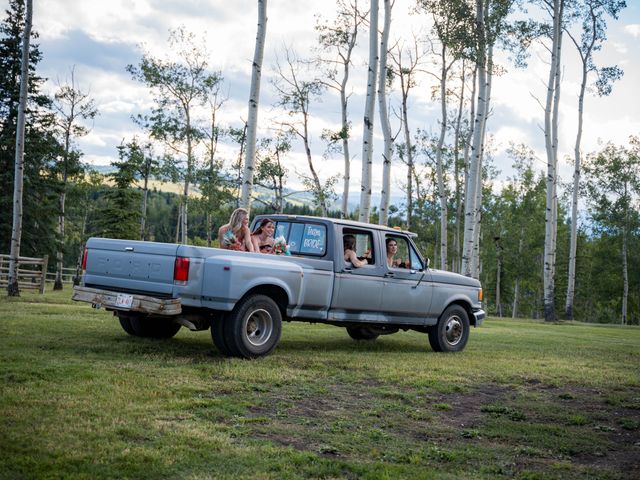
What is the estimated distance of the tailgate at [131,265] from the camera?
344 inches

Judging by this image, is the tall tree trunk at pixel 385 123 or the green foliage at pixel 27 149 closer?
the tall tree trunk at pixel 385 123

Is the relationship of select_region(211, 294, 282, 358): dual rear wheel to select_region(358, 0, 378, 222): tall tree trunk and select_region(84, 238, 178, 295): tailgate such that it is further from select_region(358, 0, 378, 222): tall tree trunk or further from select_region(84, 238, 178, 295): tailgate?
select_region(358, 0, 378, 222): tall tree trunk

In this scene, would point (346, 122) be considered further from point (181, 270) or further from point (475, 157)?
point (181, 270)

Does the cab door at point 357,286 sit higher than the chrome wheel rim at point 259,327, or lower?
higher

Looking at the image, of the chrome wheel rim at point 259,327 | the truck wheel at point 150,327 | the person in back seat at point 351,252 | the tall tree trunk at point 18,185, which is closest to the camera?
the chrome wheel rim at point 259,327

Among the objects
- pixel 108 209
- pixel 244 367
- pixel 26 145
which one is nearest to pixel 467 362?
pixel 244 367

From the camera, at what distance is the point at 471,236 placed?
25.1 meters

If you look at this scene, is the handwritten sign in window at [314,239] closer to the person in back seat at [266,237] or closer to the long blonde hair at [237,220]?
the person in back seat at [266,237]

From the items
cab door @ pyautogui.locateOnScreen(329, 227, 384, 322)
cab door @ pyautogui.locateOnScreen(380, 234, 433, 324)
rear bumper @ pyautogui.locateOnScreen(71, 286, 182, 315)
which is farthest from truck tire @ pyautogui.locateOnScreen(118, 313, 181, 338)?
cab door @ pyautogui.locateOnScreen(380, 234, 433, 324)

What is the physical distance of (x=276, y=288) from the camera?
9.59 metres

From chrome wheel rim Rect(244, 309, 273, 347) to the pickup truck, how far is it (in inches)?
0.5

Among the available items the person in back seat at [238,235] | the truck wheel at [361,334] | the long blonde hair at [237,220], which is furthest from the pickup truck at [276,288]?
the truck wheel at [361,334]

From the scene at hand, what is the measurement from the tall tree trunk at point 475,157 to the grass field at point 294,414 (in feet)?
44.9

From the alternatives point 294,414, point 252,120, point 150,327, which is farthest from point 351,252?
point 252,120
